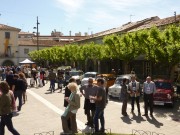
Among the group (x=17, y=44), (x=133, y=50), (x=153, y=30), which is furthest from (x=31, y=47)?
(x=153, y=30)

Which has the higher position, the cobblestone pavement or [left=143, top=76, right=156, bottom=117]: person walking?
[left=143, top=76, right=156, bottom=117]: person walking

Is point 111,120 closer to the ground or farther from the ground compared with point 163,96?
closer to the ground

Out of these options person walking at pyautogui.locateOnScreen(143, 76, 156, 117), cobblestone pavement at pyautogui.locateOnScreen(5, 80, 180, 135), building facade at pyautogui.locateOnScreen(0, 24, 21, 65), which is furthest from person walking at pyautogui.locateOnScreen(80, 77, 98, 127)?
building facade at pyautogui.locateOnScreen(0, 24, 21, 65)

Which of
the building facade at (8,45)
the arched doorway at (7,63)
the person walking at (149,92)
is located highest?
the building facade at (8,45)

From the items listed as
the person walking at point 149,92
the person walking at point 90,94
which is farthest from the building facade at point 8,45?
the person walking at point 90,94

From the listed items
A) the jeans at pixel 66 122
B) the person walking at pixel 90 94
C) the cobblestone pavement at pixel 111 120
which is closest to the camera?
the jeans at pixel 66 122

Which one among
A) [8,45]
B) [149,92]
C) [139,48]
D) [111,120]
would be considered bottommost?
[111,120]

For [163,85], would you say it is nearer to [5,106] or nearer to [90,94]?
[90,94]

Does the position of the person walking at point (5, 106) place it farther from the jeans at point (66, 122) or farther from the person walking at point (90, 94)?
the person walking at point (90, 94)

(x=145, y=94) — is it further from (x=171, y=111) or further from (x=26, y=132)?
(x=26, y=132)

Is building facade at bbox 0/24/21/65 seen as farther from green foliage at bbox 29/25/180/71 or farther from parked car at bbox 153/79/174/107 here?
parked car at bbox 153/79/174/107

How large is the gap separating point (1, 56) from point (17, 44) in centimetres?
546

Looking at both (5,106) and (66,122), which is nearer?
(5,106)

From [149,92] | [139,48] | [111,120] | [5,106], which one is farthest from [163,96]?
[139,48]
